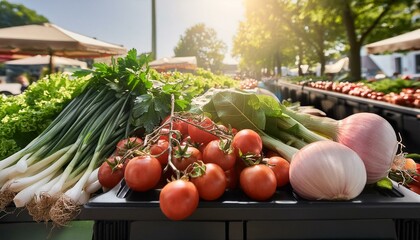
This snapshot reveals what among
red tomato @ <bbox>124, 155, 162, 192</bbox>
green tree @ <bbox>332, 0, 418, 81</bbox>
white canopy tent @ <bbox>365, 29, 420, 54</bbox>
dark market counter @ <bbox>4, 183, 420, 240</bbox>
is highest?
green tree @ <bbox>332, 0, 418, 81</bbox>

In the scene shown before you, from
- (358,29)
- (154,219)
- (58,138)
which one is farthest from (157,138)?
(358,29)

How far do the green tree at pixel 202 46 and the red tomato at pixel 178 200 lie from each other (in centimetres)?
8880

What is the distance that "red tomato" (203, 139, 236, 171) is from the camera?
152cm

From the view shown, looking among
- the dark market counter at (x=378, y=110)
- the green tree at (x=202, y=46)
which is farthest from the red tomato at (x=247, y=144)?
the green tree at (x=202, y=46)

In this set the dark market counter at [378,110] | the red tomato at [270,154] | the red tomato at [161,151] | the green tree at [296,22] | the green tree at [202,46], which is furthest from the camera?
the green tree at [202,46]

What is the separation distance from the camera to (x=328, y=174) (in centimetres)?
142

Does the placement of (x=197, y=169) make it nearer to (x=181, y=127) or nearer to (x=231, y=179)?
(x=231, y=179)

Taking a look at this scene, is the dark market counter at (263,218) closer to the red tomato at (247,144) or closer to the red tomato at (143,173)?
the red tomato at (143,173)

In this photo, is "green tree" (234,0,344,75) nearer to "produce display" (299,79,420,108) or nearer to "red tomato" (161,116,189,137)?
"produce display" (299,79,420,108)

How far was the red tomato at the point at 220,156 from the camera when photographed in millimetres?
1524

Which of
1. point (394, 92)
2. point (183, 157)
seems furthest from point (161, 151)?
point (394, 92)

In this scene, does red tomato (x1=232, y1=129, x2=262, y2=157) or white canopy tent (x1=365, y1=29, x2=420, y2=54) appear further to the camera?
white canopy tent (x1=365, y1=29, x2=420, y2=54)

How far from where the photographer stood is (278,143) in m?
1.93

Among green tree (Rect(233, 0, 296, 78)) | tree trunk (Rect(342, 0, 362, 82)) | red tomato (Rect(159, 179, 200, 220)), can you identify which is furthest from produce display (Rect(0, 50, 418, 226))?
green tree (Rect(233, 0, 296, 78))
